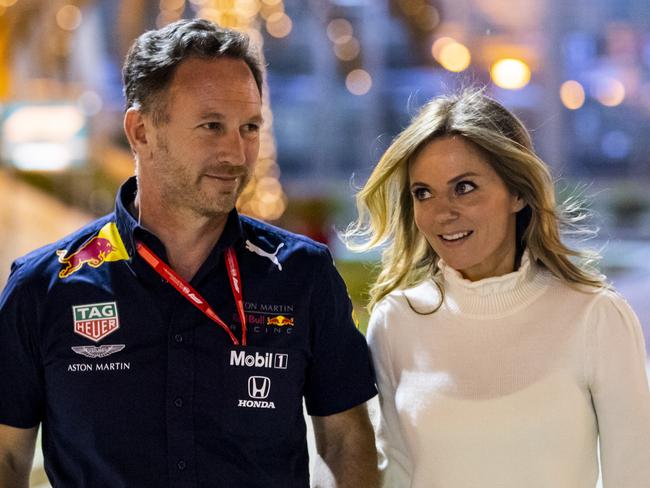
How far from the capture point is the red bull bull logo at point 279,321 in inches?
76.2

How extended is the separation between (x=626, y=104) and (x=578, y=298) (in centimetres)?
583

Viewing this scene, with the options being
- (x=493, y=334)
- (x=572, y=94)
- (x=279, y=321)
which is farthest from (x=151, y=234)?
(x=572, y=94)

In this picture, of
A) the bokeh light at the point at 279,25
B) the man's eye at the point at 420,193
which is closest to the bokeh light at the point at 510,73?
the bokeh light at the point at 279,25

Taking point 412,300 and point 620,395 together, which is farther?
point 412,300

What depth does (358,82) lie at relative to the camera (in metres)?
9.73

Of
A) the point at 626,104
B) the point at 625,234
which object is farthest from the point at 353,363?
the point at 625,234

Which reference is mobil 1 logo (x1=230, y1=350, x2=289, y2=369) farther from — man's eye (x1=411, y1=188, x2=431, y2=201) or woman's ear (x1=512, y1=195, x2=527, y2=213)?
woman's ear (x1=512, y1=195, x2=527, y2=213)

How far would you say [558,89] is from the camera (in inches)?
298

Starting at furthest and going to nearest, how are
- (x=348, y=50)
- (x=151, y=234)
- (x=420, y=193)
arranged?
(x=348, y=50) → (x=420, y=193) → (x=151, y=234)

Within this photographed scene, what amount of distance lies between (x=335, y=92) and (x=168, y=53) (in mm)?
7962

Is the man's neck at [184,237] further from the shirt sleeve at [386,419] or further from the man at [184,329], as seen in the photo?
the shirt sleeve at [386,419]

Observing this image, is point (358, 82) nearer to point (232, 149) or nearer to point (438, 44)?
point (438, 44)

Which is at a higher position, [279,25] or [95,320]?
[279,25]

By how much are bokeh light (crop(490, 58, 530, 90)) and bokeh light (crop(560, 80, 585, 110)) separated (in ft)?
0.98
